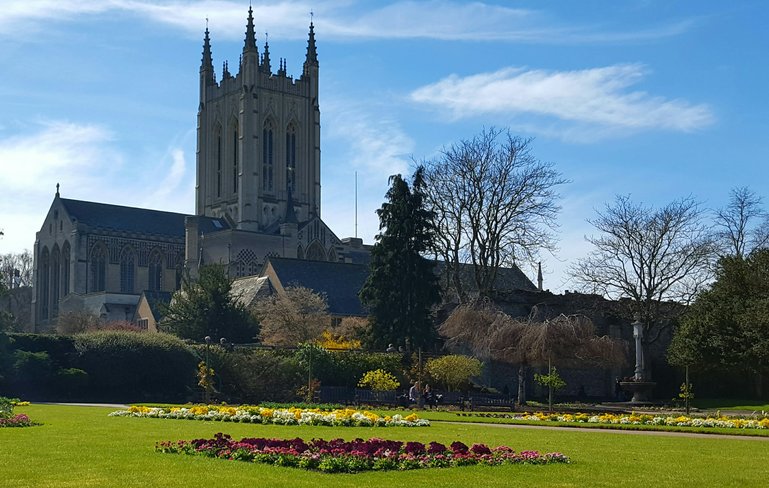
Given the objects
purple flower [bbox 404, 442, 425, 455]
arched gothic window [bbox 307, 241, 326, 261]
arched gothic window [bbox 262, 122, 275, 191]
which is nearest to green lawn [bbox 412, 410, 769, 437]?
purple flower [bbox 404, 442, 425, 455]

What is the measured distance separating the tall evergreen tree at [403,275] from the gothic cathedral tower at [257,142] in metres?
60.2

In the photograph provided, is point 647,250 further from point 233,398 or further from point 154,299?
point 154,299

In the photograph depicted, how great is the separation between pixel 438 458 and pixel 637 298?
139 ft

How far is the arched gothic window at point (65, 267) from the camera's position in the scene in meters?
114

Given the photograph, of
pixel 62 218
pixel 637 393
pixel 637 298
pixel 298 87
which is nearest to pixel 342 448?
pixel 637 393

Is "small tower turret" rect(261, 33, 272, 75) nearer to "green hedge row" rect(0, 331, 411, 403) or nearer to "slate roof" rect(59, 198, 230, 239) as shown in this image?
"slate roof" rect(59, 198, 230, 239)

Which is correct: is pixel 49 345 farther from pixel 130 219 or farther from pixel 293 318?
pixel 130 219

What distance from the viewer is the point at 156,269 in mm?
117062

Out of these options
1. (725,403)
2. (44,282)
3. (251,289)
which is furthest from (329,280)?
(44,282)

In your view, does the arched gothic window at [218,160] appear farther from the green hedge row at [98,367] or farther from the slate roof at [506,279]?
the green hedge row at [98,367]

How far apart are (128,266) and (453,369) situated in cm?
7244

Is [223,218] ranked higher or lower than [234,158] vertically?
lower

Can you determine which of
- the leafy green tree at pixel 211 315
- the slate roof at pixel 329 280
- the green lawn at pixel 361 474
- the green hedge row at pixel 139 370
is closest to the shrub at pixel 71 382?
the green hedge row at pixel 139 370

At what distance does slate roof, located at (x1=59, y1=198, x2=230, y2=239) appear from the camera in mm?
115312
